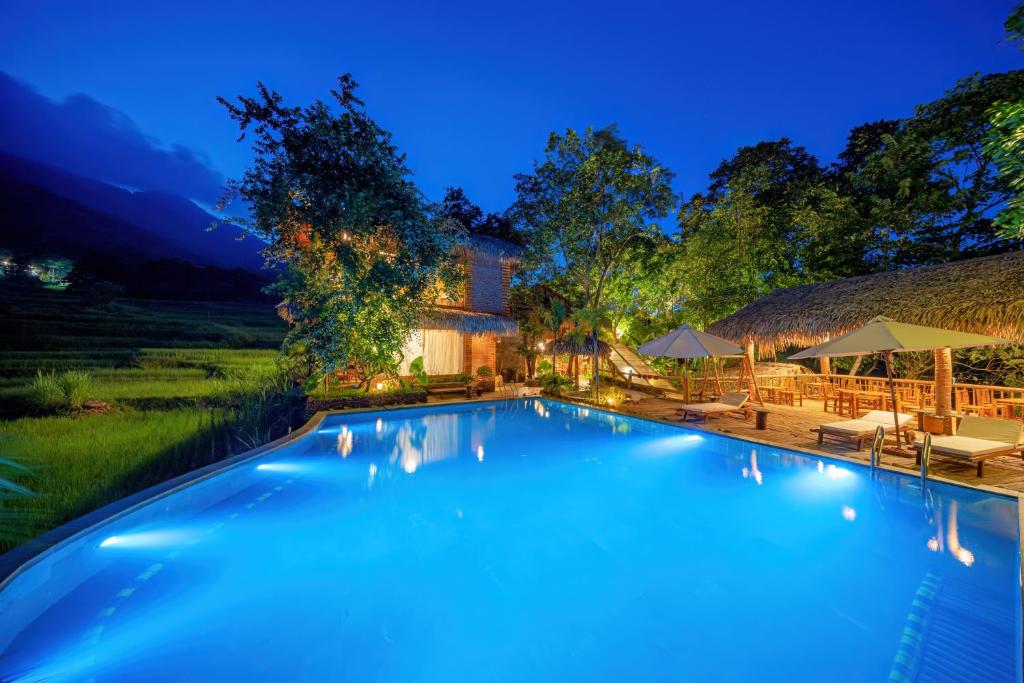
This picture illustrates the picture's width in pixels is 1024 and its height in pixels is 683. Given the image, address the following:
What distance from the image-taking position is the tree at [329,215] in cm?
1007

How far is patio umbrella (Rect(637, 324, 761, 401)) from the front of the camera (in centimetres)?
1009

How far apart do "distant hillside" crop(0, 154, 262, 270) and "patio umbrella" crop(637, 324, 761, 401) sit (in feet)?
34.0

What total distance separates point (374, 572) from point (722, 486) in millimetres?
5081

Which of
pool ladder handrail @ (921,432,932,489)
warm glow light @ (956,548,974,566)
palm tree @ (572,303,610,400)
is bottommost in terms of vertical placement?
warm glow light @ (956,548,974,566)

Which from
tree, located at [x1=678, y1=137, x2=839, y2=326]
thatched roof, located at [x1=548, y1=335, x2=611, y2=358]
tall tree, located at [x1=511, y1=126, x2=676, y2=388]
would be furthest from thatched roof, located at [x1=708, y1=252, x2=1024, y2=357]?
tall tree, located at [x1=511, y1=126, x2=676, y2=388]

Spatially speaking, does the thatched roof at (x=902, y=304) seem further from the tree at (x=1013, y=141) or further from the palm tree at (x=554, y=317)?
the palm tree at (x=554, y=317)

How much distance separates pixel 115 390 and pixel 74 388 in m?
0.76

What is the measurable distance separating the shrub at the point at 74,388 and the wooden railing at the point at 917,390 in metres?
15.9

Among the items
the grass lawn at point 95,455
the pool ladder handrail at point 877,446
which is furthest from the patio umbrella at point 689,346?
the grass lawn at point 95,455

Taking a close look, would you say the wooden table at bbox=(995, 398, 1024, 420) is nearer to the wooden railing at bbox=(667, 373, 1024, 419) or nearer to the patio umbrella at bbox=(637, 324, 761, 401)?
the wooden railing at bbox=(667, 373, 1024, 419)

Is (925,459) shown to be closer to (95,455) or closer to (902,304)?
(902,304)

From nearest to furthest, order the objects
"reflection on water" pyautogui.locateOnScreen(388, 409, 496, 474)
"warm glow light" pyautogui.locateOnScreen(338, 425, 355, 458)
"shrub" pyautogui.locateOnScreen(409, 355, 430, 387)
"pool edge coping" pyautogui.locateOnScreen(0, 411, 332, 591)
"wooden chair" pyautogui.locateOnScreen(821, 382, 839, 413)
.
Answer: "pool edge coping" pyautogui.locateOnScreen(0, 411, 332, 591) → "reflection on water" pyautogui.locateOnScreen(388, 409, 496, 474) → "warm glow light" pyautogui.locateOnScreen(338, 425, 355, 458) → "wooden chair" pyautogui.locateOnScreen(821, 382, 839, 413) → "shrub" pyautogui.locateOnScreen(409, 355, 430, 387)

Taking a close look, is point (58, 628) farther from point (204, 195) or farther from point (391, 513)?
point (204, 195)

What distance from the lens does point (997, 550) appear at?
4246 millimetres
